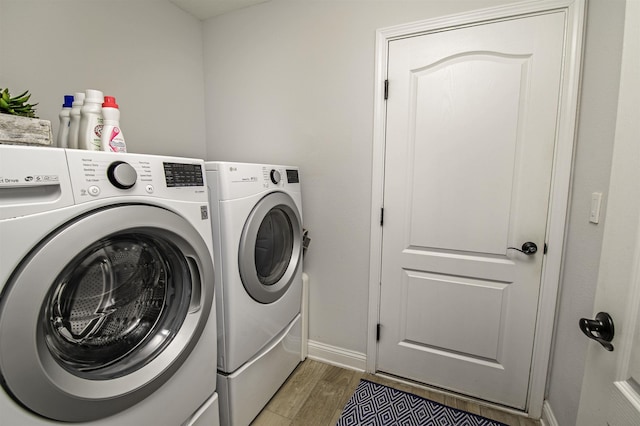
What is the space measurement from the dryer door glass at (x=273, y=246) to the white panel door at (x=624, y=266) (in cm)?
123

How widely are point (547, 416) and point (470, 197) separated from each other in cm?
115

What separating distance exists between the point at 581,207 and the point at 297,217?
4.31 ft

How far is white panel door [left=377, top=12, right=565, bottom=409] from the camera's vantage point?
1383mm

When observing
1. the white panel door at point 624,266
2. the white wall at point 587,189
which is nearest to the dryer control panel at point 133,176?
the white panel door at point 624,266

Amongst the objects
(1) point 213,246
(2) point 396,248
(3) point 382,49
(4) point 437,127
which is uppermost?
(3) point 382,49

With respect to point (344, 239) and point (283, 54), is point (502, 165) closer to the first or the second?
point (344, 239)

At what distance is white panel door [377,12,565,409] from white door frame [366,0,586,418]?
3 centimetres

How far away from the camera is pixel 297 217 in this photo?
1.67m

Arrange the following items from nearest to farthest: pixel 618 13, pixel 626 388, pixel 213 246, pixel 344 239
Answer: pixel 626 388
pixel 618 13
pixel 213 246
pixel 344 239

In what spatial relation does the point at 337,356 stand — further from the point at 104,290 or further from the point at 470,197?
the point at 104,290

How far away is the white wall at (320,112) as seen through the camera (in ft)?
5.51

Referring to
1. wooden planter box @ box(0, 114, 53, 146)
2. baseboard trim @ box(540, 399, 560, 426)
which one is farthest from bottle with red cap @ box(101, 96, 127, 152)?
baseboard trim @ box(540, 399, 560, 426)

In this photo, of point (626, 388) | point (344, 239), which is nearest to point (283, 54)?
point (344, 239)

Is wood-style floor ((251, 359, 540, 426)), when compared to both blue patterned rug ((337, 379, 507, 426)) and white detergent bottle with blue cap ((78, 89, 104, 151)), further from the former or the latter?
white detergent bottle with blue cap ((78, 89, 104, 151))
